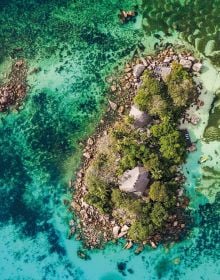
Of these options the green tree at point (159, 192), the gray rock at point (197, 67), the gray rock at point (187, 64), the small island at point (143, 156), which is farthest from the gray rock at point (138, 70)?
the green tree at point (159, 192)

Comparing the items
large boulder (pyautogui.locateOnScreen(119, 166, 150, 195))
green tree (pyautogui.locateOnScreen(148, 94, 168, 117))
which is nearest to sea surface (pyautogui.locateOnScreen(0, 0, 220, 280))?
green tree (pyautogui.locateOnScreen(148, 94, 168, 117))

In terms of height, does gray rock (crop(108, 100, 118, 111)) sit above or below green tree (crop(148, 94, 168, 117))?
below

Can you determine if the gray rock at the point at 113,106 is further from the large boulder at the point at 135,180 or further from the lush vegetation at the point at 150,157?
the large boulder at the point at 135,180

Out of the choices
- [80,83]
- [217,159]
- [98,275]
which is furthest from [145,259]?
[80,83]

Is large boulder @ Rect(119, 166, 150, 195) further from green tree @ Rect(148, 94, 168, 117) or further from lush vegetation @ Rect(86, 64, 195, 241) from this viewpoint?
green tree @ Rect(148, 94, 168, 117)

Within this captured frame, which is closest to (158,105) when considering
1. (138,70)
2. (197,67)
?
(138,70)
